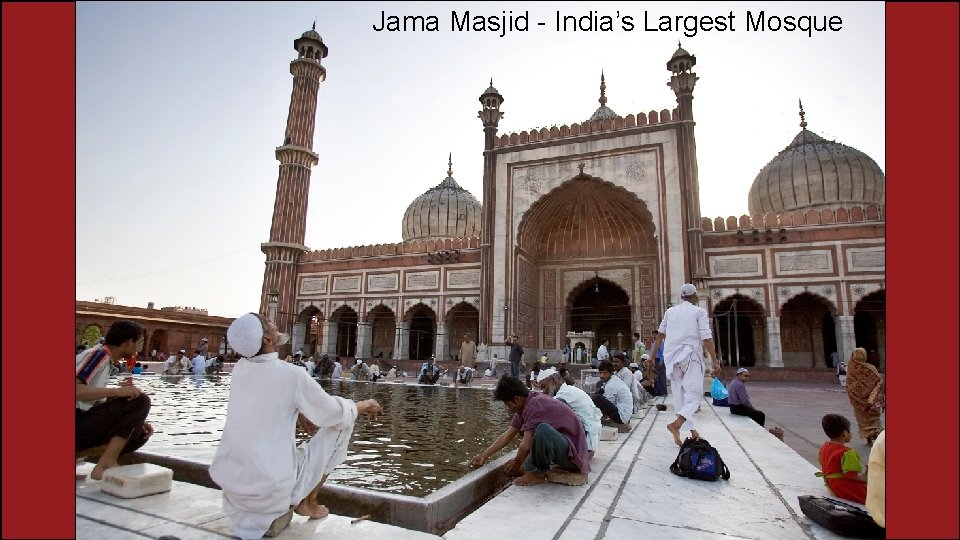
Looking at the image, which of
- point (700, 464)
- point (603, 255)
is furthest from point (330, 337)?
point (700, 464)

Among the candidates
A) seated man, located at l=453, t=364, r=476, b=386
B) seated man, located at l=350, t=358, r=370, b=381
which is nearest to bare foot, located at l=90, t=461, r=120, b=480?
seated man, located at l=453, t=364, r=476, b=386

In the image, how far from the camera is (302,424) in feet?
7.41

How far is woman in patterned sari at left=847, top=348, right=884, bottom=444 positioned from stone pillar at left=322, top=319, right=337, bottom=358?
17.5 m

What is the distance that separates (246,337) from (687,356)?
3.04 m

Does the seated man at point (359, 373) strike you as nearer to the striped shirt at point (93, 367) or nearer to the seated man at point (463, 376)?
the seated man at point (463, 376)

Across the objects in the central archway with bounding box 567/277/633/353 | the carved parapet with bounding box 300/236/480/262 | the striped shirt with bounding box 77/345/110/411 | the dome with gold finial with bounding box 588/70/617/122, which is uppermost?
the dome with gold finial with bounding box 588/70/617/122

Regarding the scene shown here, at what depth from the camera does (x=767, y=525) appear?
2.12 meters

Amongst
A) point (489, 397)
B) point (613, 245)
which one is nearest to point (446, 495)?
point (489, 397)

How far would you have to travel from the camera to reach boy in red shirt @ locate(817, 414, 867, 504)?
2.46m

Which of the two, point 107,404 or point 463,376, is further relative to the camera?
point 463,376

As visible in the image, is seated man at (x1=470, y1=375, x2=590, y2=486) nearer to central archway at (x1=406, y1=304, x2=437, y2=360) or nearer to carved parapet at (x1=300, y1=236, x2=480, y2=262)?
carved parapet at (x1=300, y1=236, x2=480, y2=262)

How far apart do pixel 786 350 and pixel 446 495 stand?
1655cm

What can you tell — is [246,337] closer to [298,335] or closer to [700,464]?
[700,464]

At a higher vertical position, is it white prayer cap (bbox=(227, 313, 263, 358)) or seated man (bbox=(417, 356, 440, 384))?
white prayer cap (bbox=(227, 313, 263, 358))
